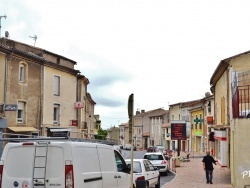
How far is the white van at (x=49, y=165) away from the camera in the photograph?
898cm

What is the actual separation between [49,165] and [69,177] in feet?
1.79

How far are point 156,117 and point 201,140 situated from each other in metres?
35.9

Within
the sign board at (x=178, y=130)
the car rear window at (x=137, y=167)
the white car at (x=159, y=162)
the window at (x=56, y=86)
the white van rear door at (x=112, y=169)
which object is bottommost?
the white car at (x=159, y=162)

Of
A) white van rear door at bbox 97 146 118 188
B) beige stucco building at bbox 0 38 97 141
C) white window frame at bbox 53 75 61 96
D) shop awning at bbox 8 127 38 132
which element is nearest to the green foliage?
white van rear door at bbox 97 146 118 188

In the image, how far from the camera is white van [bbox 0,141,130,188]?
8984 millimetres

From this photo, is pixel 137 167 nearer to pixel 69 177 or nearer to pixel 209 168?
pixel 209 168

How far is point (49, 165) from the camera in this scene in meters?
9.12

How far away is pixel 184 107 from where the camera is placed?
72.8 m

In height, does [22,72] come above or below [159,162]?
above

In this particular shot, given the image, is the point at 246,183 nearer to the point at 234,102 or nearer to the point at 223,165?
the point at 234,102

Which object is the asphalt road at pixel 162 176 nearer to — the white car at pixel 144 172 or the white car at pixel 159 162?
the white car at pixel 159 162

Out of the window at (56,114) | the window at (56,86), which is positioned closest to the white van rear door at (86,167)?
the window at (56,86)

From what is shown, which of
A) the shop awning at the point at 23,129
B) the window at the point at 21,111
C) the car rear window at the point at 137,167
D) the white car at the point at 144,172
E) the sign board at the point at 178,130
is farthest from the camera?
the sign board at the point at 178,130

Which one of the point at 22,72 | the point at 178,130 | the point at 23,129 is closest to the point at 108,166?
the point at 23,129
